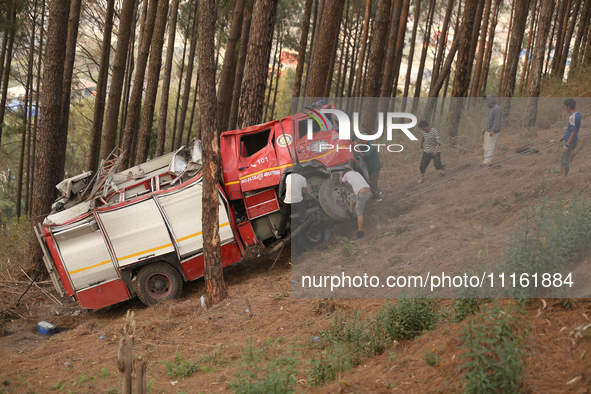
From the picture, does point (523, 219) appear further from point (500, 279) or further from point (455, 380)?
point (455, 380)

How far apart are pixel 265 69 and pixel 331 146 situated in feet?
13.9

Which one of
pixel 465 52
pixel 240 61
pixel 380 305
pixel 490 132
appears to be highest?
pixel 240 61

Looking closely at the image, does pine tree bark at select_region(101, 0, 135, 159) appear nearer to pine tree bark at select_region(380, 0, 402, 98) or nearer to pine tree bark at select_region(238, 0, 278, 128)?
pine tree bark at select_region(238, 0, 278, 128)

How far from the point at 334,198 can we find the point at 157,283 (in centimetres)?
423

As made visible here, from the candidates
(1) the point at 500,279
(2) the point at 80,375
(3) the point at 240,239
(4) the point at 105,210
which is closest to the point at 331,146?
(3) the point at 240,239

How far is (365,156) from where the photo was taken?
7367mm

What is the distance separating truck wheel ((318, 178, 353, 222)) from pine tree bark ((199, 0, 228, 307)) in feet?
6.44

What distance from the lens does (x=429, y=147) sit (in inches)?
262

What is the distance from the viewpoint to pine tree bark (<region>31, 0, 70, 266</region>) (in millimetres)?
11547

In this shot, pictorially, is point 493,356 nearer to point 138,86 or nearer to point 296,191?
Answer: point 296,191

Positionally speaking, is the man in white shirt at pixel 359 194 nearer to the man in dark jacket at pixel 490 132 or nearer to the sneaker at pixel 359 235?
the sneaker at pixel 359 235

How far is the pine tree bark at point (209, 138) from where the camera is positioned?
8727mm

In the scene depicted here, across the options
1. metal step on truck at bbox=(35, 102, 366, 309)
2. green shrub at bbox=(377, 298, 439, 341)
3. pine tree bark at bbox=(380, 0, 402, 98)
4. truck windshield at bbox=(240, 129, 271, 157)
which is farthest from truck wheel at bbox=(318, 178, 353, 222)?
pine tree bark at bbox=(380, 0, 402, 98)

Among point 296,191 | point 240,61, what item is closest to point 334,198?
point 296,191
